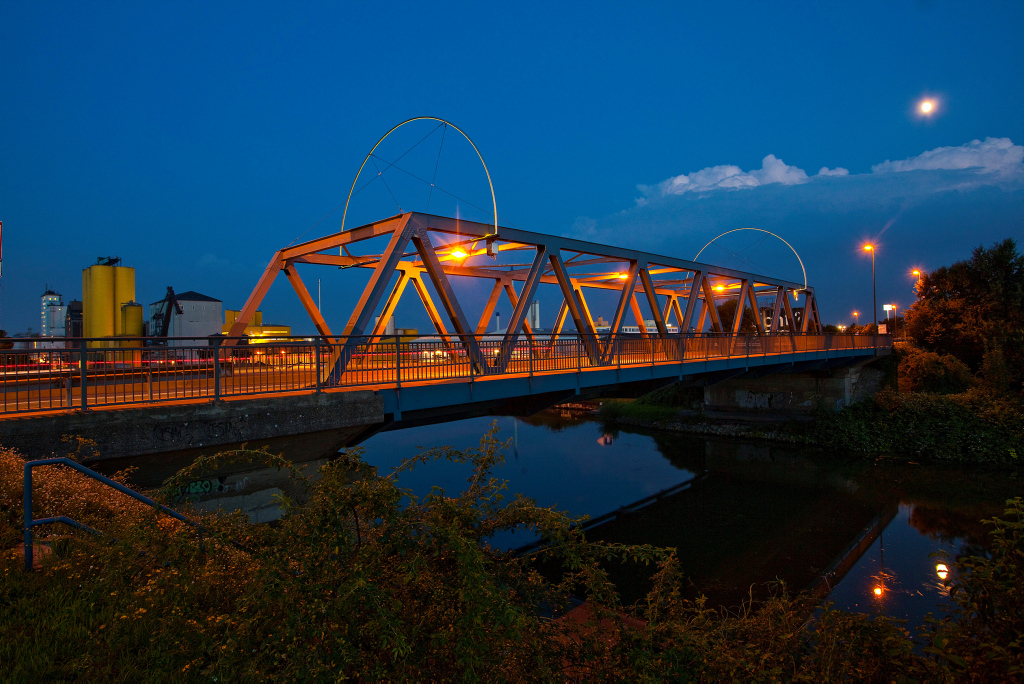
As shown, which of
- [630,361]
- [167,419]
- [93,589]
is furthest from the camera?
[630,361]

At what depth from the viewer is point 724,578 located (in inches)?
495

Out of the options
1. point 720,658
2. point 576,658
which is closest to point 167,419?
point 576,658

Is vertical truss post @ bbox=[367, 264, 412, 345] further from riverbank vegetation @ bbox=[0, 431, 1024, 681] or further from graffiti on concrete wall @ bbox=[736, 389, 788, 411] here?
graffiti on concrete wall @ bbox=[736, 389, 788, 411]

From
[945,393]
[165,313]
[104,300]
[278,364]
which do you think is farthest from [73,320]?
[945,393]

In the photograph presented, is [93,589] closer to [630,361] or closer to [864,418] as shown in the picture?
[630,361]

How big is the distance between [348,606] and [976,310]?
43.4m

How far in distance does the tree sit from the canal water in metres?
13.5

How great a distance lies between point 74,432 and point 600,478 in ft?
62.2

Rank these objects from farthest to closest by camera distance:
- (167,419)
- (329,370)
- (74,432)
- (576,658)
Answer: (329,370) < (167,419) < (74,432) < (576,658)

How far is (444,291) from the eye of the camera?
12.8 metres

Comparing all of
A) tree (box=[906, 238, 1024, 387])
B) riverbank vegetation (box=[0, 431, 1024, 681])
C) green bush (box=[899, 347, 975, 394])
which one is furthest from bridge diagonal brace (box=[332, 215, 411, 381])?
tree (box=[906, 238, 1024, 387])

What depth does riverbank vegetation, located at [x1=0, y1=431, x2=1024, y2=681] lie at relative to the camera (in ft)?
11.1

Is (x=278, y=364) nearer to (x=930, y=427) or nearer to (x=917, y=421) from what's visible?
(x=930, y=427)

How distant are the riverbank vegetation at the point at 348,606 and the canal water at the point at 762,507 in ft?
10.3
